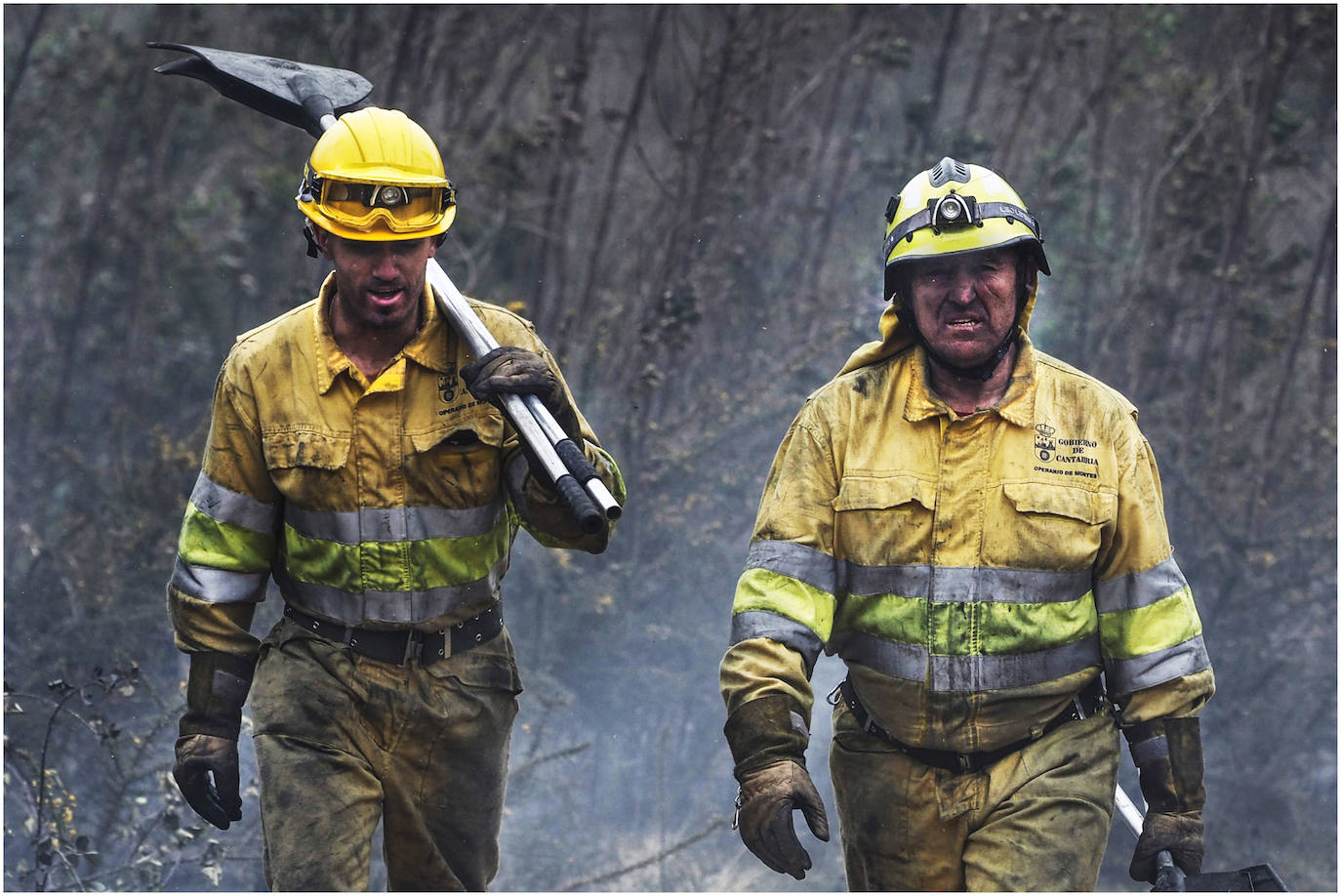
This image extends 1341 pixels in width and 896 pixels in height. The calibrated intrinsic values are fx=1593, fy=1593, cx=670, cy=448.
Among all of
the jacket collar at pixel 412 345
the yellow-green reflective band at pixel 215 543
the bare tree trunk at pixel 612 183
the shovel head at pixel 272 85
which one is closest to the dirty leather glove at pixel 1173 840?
the jacket collar at pixel 412 345

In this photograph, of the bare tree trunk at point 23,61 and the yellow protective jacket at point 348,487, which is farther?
the bare tree trunk at point 23,61

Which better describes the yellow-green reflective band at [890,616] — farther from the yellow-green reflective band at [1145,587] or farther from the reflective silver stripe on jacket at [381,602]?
the reflective silver stripe on jacket at [381,602]

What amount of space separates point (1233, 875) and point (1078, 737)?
0.47 metres

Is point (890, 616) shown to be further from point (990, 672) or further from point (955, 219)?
point (955, 219)

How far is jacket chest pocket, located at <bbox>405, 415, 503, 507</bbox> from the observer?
13.2ft

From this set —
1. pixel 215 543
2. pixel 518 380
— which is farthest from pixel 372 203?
pixel 215 543

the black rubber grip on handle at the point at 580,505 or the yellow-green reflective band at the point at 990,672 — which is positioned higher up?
the black rubber grip on handle at the point at 580,505

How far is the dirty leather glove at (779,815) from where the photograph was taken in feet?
11.4

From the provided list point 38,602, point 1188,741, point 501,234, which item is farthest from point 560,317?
point 1188,741

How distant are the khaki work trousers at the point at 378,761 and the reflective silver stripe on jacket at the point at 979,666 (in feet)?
3.42

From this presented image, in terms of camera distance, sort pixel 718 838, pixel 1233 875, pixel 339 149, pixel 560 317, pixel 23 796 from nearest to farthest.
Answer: pixel 1233 875
pixel 339 149
pixel 23 796
pixel 718 838
pixel 560 317

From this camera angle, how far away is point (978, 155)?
37.9 feet

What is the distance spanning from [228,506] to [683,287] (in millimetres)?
6251

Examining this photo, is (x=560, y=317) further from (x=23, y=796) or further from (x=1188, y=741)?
(x=1188, y=741)
